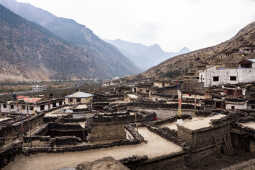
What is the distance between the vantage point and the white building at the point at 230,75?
48.9 metres

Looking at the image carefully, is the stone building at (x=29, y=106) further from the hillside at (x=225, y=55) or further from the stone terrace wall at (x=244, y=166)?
the hillside at (x=225, y=55)

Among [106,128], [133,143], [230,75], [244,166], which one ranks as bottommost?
[133,143]

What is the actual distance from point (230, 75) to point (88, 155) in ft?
151

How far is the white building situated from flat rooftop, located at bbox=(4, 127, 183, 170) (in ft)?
130

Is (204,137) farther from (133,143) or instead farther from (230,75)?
(230,75)

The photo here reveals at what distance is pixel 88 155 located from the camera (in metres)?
13.1

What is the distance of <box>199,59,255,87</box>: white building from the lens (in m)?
48.9

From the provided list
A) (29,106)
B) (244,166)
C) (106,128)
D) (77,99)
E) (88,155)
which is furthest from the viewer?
(77,99)

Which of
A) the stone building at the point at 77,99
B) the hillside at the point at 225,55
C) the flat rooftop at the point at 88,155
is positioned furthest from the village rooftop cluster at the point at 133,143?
the hillside at the point at 225,55

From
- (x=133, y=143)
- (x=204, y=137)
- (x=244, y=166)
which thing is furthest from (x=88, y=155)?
(x=204, y=137)

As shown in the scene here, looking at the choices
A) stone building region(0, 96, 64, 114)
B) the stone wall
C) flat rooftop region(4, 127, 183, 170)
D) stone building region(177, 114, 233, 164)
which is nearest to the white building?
stone building region(177, 114, 233, 164)

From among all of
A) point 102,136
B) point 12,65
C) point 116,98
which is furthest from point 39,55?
point 102,136

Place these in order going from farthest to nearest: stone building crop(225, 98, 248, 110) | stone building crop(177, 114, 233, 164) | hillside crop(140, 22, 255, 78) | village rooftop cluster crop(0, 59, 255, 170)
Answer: hillside crop(140, 22, 255, 78) → stone building crop(225, 98, 248, 110) → stone building crop(177, 114, 233, 164) → village rooftop cluster crop(0, 59, 255, 170)

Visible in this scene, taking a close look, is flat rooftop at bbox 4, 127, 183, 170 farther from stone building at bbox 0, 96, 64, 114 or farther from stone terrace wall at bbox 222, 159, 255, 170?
stone building at bbox 0, 96, 64, 114
